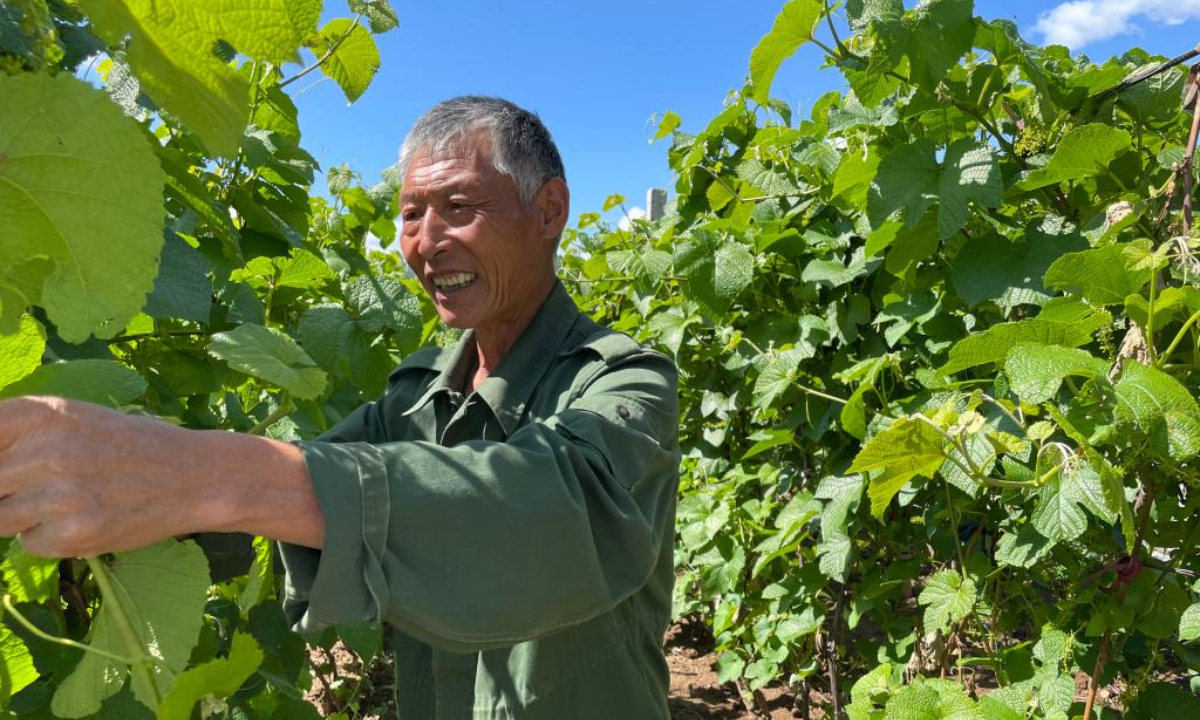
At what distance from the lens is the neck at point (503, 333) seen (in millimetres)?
1822

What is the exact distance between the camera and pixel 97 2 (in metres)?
0.46

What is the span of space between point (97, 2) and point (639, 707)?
133 cm

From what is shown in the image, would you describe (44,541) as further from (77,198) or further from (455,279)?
(455,279)

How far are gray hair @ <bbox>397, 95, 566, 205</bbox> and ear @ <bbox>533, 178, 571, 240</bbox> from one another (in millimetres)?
15

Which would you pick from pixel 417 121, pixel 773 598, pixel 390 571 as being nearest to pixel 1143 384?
pixel 390 571

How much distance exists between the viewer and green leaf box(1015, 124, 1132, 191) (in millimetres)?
1694

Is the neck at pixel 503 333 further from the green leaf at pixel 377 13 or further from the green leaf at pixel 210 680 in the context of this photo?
the green leaf at pixel 210 680

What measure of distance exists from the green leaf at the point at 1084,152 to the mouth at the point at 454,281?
1.06 m

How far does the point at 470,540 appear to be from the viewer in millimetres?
788

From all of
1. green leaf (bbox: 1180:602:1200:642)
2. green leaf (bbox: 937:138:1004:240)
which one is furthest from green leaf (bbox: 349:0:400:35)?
green leaf (bbox: 1180:602:1200:642)

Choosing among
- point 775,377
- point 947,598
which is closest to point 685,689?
point 775,377

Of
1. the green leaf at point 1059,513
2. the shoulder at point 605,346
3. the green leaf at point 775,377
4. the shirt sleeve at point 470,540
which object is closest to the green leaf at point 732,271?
the green leaf at point 775,377

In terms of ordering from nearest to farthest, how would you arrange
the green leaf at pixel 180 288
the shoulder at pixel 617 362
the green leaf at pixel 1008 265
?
1. the green leaf at pixel 180 288
2. the shoulder at pixel 617 362
3. the green leaf at pixel 1008 265

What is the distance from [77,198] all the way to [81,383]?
287 millimetres
